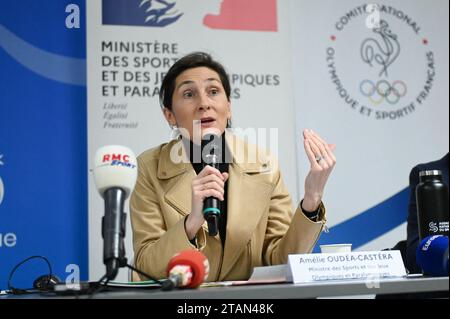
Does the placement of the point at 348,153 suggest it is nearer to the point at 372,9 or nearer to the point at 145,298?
the point at 372,9

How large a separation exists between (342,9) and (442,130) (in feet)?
3.23

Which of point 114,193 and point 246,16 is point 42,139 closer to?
point 246,16

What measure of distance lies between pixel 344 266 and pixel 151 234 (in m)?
0.91

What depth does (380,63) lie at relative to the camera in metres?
3.73

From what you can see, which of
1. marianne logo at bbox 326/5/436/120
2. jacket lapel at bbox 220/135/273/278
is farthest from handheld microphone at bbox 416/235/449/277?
marianne logo at bbox 326/5/436/120

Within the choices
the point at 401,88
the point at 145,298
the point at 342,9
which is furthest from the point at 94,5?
the point at 145,298

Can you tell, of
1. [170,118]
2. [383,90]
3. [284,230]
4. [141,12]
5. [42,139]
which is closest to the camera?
[284,230]

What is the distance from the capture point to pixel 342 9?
3.74 meters

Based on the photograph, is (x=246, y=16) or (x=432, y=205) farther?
(x=246, y=16)

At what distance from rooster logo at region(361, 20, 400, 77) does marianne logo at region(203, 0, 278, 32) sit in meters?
0.61

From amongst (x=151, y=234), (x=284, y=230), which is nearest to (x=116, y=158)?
(x=151, y=234)

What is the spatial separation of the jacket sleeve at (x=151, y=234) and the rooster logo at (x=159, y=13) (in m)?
1.30

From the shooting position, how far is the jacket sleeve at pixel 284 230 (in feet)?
6.53

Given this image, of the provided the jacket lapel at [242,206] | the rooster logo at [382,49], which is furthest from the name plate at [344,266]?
the rooster logo at [382,49]
